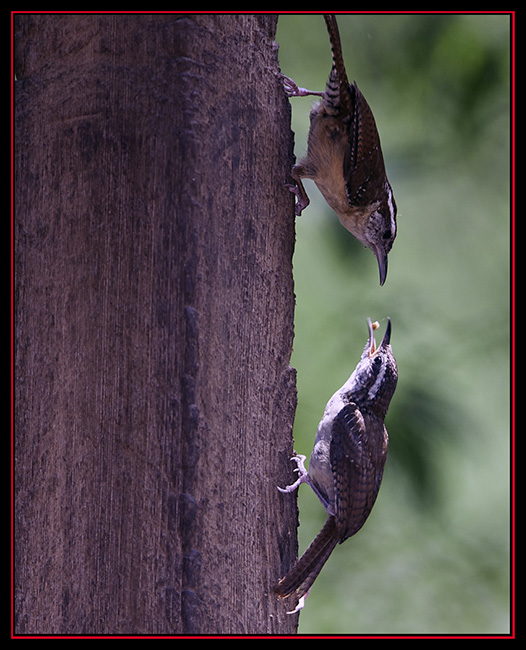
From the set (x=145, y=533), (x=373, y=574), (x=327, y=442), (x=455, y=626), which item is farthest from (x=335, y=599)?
(x=145, y=533)

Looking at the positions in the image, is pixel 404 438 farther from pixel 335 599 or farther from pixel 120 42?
pixel 120 42

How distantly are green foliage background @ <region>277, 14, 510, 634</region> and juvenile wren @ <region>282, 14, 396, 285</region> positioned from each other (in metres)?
0.73

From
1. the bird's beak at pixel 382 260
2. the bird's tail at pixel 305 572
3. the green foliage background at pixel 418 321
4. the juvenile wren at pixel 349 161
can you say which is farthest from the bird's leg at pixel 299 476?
the green foliage background at pixel 418 321

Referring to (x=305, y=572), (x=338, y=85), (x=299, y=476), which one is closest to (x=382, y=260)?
(x=338, y=85)

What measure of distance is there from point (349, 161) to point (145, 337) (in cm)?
94

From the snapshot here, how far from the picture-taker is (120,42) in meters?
1.26

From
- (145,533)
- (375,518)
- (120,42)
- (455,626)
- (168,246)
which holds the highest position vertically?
(120,42)

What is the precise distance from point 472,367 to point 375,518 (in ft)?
3.06

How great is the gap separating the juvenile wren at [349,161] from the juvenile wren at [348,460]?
393 mm

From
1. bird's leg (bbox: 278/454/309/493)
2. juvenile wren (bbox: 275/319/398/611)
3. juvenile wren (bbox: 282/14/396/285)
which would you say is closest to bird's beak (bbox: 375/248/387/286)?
juvenile wren (bbox: 282/14/396/285)

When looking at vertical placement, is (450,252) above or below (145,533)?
above

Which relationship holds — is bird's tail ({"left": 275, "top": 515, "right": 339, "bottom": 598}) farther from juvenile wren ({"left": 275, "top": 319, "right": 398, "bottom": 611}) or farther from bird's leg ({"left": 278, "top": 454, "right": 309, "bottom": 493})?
bird's leg ({"left": 278, "top": 454, "right": 309, "bottom": 493})

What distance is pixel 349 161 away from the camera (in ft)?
6.14

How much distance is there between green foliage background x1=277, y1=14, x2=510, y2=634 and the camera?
2.90 metres
